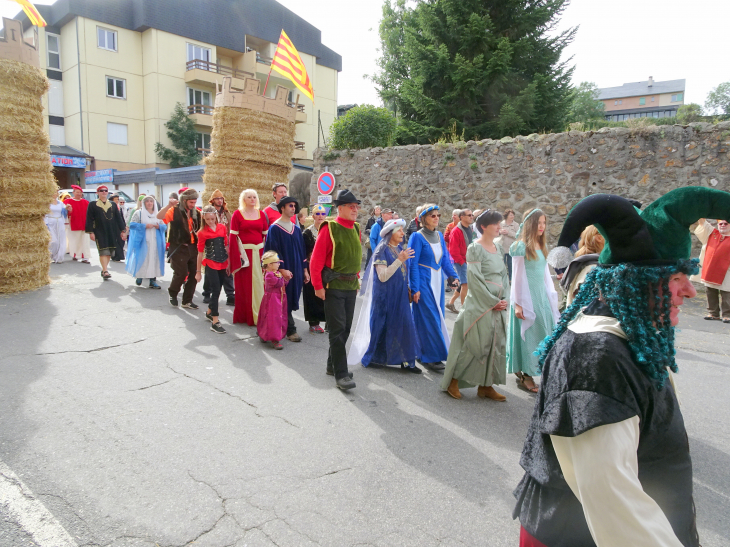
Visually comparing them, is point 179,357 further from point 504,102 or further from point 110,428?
point 504,102

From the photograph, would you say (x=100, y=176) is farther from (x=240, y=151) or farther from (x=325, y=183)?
(x=325, y=183)

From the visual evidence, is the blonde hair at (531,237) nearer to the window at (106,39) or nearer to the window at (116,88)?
the window at (116,88)

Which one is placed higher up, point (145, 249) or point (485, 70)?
point (485, 70)

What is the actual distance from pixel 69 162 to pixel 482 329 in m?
30.8

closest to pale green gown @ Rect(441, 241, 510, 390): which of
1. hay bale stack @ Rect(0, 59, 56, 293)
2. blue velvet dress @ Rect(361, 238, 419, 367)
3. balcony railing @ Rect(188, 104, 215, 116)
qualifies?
blue velvet dress @ Rect(361, 238, 419, 367)

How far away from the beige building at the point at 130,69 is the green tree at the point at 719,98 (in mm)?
72111

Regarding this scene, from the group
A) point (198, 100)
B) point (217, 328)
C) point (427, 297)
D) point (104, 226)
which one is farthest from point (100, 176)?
point (427, 297)

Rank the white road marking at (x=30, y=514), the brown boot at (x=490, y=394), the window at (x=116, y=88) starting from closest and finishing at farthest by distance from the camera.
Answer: the white road marking at (x=30, y=514), the brown boot at (x=490, y=394), the window at (x=116, y=88)

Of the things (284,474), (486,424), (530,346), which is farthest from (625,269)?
(530,346)

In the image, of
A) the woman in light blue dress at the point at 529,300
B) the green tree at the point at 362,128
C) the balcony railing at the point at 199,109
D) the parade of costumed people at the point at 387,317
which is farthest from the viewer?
the balcony railing at the point at 199,109

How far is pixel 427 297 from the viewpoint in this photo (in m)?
5.72

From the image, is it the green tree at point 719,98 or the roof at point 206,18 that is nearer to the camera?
the roof at point 206,18

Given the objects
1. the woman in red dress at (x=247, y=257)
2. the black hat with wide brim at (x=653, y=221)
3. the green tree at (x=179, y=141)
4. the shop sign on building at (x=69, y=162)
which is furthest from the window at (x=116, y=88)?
the black hat with wide brim at (x=653, y=221)

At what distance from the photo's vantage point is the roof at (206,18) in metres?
29.2
